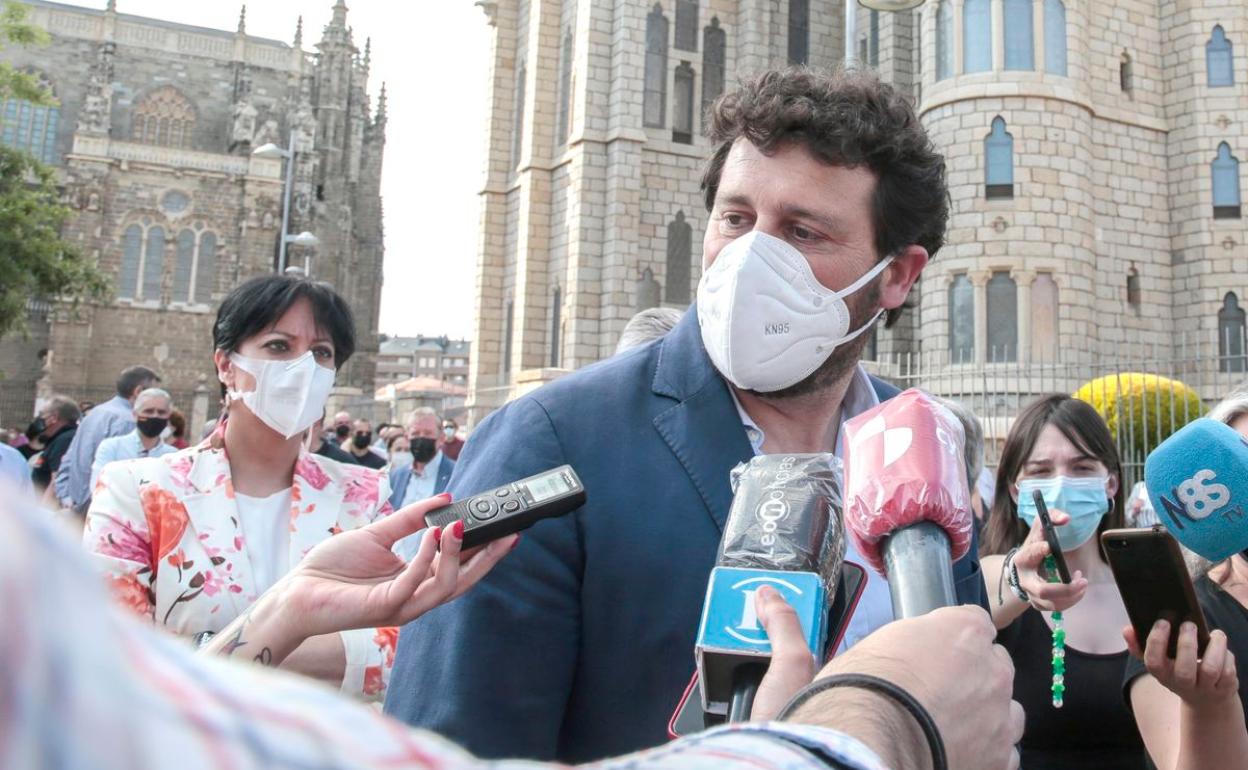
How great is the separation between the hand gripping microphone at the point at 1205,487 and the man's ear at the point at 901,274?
2.11 ft

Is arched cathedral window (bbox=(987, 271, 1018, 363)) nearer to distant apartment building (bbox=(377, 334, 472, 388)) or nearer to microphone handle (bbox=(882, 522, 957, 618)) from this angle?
microphone handle (bbox=(882, 522, 957, 618))

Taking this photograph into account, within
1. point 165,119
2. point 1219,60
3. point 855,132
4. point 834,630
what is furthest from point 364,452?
point 165,119

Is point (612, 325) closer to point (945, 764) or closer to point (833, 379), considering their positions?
point (833, 379)

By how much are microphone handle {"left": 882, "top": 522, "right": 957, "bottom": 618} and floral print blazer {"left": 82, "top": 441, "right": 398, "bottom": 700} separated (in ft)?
5.27

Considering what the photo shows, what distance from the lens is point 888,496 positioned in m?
1.25

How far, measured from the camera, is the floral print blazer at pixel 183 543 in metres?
2.61

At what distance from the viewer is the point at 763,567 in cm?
118

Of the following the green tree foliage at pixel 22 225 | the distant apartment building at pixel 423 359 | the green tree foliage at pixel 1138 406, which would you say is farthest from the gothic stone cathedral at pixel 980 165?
the distant apartment building at pixel 423 359

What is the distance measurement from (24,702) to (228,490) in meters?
2.73

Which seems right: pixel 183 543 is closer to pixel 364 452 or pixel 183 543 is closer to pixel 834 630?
pixel 834 630

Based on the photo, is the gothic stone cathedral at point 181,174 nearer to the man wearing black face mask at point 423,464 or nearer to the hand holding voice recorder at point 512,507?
the man wearing black face mask at point 423,464

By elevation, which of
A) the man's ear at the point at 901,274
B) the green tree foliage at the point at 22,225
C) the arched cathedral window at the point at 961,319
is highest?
the green tree foliage at the point at 22,225

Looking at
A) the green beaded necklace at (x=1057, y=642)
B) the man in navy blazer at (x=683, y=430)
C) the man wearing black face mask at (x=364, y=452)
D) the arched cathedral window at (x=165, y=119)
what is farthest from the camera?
the arched cathedral window at (x=165, y=119)

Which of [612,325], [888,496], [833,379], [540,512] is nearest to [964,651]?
[888,496]
